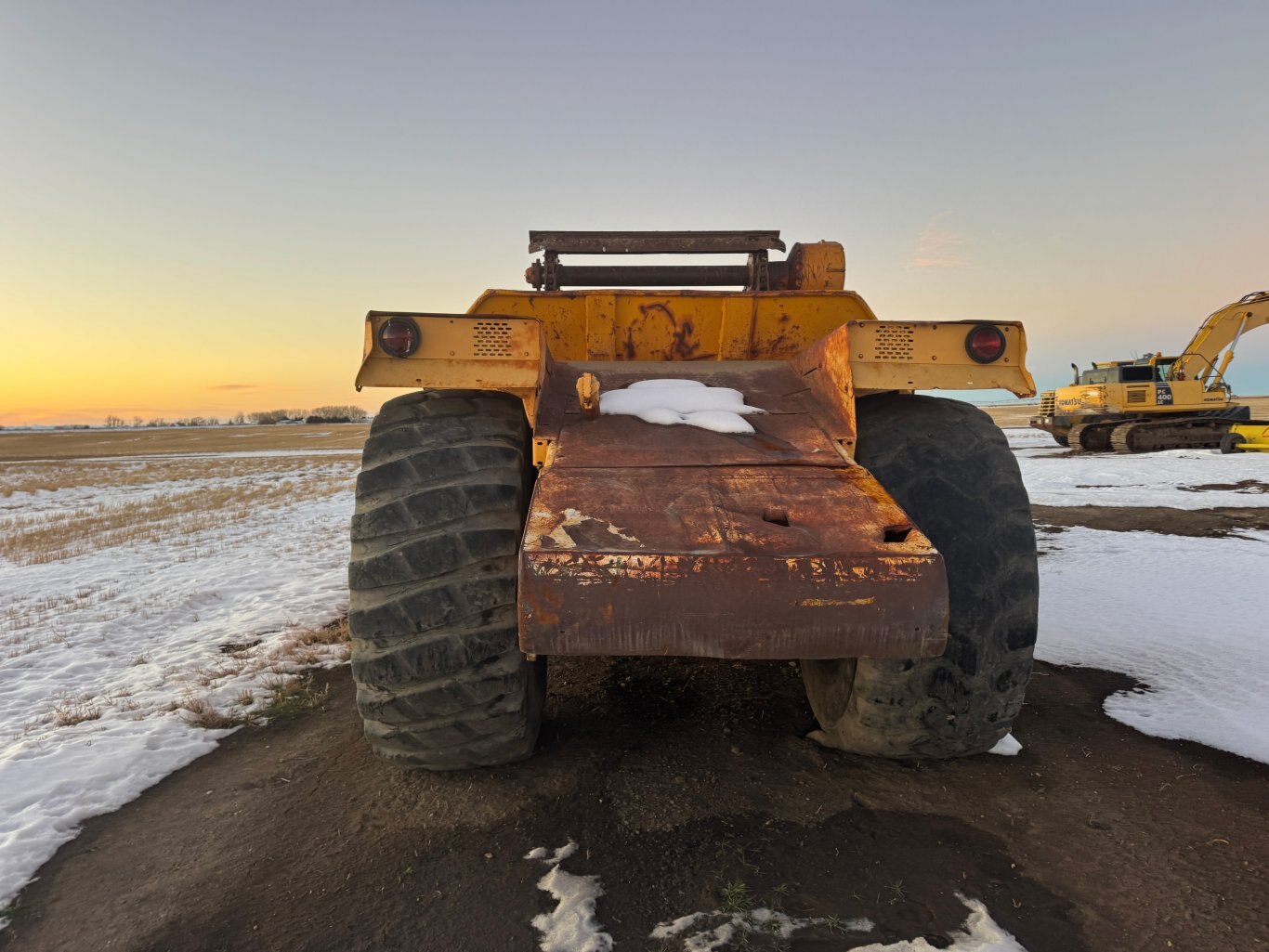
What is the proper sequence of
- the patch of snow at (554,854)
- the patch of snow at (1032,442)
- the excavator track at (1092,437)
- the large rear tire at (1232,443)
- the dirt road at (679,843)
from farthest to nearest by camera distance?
the patch of snow at (1032,442)
the excavator track at (1092,437)
the large rear tire at (1232,443)
the patch of snow at (554,854)
the dirt road at (679,843)

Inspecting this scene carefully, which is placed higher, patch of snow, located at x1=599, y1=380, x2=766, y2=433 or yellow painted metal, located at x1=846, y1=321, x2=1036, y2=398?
yellow painted metal, located at x1=846, y1=321, x2=1036, y2=398

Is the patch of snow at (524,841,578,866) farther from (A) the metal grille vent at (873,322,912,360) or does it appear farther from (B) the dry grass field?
(B) the dry grass field

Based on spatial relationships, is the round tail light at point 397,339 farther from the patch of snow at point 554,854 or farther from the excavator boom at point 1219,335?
the excavator boom at point 1219,335

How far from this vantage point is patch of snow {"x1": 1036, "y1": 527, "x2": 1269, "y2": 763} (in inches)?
124

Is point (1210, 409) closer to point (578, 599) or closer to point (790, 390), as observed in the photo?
point (790, 390)

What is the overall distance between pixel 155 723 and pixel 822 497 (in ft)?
11.6

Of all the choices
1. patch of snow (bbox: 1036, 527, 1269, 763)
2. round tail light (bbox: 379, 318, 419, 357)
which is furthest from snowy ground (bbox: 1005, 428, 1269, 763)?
round tail light (bbox: 379, 318, 419, 357)

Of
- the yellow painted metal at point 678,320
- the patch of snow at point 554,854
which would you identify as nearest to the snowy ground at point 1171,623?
the patch of snow at point 554,854

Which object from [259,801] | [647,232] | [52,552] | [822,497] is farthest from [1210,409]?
[52,552]

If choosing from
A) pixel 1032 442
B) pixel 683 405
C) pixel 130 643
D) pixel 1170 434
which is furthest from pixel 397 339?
pixel 1032 442

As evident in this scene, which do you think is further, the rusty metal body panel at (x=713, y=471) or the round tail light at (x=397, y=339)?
the round tail light at (x=397, y=339)

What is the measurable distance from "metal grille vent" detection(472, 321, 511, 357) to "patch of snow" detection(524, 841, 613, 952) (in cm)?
179

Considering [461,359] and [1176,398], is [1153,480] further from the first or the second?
[461,359]

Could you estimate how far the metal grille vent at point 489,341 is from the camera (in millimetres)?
2578
